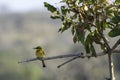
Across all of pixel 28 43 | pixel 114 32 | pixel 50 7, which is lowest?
pixel 28 43

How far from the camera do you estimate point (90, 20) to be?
2.84 meters

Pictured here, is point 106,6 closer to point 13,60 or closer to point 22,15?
point 13,60

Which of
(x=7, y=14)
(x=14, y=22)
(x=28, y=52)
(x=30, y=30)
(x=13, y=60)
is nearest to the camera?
(x=13, y=60)

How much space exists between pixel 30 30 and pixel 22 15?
89.2ft

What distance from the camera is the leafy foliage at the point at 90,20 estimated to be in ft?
9.30

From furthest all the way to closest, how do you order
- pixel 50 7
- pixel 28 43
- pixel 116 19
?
pixel 28 43, pixel 50 7, pixel 116 19

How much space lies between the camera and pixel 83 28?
2820 millimetres

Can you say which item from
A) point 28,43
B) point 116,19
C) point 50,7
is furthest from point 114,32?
point 28,43

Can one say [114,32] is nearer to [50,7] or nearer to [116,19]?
[116,19]

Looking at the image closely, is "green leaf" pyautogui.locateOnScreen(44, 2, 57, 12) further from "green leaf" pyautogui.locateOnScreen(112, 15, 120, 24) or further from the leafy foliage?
"green leaf" pyautogui.locateOnScreen(112, 15, 120, 24)

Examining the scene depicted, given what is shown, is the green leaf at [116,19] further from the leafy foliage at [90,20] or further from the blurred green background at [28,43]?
the blurred green background at [28,43]

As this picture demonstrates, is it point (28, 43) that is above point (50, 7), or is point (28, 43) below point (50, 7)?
below

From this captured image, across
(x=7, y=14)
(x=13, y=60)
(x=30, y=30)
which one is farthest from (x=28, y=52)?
(x=7, y=14)

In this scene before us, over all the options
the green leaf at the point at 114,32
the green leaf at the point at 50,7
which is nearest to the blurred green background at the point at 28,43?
the green leaf at the point at 50,7
